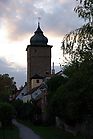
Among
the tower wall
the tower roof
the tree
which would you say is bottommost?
the tree

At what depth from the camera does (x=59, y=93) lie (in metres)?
43.8

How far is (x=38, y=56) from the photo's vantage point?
145000 mm

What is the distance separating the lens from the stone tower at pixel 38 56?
141625mm

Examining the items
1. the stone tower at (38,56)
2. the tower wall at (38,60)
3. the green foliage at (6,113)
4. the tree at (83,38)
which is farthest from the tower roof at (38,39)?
the tree at (83,38)

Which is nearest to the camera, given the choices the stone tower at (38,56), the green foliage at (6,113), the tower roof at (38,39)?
the green foliage at (6,113)

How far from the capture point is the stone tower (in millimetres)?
141625

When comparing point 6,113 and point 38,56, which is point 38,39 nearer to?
point 38,56

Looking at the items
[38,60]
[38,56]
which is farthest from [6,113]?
[38,56]

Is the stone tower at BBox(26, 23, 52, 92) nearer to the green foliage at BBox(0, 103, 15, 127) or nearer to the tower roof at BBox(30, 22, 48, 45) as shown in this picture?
the tower roof at BBox(30, 22, 48, 45)

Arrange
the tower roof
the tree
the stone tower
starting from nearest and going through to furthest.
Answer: the tree
the stone tower
the tower roof

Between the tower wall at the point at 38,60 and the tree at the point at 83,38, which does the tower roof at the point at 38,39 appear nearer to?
the tower wall at the point at 38,60

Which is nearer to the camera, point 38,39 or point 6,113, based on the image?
point 6,113

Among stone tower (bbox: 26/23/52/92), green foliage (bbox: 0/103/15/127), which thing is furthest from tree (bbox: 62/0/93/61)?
stone tower (bbox: 26/23/52/92)

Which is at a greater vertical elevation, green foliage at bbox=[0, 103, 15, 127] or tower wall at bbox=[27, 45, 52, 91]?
tower wall at bbox=[27, 45, 52, 91]
